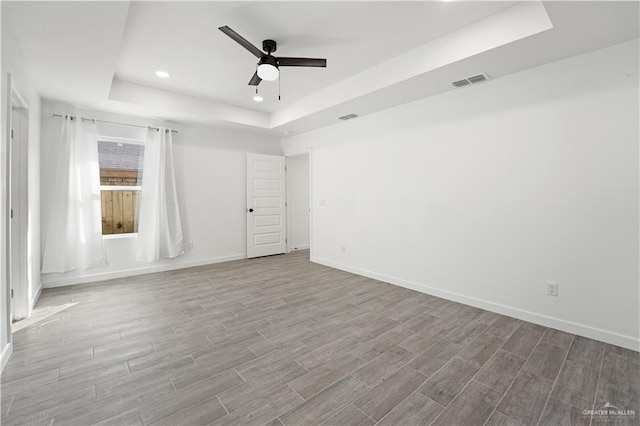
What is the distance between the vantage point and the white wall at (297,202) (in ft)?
22.2

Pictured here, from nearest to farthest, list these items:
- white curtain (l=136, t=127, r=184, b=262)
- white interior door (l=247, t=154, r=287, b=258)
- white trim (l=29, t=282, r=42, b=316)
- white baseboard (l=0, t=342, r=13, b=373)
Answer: white baseboard (l=0, t=342, r=13, b=373), white trim (l=29, t=282, r=42, b=316), white curtain (l=136, t=127, r=184, b=262), white interior door (l=247, t=154, r=287, b=258)

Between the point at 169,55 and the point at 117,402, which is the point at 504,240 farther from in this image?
the point at 169,55

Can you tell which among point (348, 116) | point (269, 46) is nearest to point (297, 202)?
point (348, 116)

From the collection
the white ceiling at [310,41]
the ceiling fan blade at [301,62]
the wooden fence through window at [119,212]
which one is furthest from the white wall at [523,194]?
the wooden fence through window at [119,212]

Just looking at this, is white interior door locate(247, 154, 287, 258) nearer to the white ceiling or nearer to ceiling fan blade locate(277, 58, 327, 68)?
the white ceiling

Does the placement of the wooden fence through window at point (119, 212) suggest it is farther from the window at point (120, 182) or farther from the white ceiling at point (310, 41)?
the white ceiling at point (310, 41)

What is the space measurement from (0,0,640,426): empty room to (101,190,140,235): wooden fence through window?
35 mm

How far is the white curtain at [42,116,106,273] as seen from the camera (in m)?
3.96

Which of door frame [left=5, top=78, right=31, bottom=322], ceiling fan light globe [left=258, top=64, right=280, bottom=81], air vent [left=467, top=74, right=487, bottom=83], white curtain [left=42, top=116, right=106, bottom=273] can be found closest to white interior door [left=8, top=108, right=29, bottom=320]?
door frame [left=5, top=78, right=31, bottom=322]

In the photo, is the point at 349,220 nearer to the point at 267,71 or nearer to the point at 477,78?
the point at 477,78

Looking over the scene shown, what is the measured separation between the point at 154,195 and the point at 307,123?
284 centimetres

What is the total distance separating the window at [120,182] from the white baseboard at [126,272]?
2.09 ft

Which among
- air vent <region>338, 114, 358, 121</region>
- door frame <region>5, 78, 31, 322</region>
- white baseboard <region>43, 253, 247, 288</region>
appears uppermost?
air vent <region>338, 114, 358, 121</region>

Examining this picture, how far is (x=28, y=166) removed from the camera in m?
3.01
